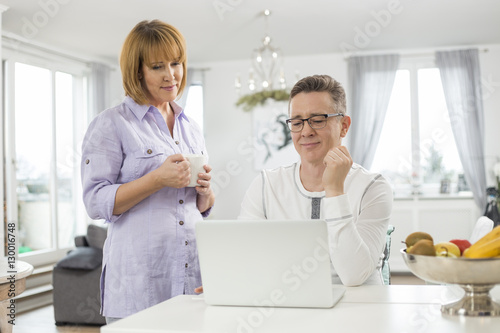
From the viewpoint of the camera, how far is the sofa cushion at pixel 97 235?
15.3 feet

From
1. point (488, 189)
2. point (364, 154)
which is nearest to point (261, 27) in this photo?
point (364, 154)

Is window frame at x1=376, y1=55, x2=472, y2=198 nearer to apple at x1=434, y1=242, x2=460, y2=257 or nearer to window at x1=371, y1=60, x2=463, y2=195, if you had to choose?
window at x1=371, y1=60, x2=463, y2=195

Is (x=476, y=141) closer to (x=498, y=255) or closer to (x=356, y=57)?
(x=356, y=57)

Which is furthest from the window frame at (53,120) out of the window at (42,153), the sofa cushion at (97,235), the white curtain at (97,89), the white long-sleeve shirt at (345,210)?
the white long-sleeve shirt at (345,210)

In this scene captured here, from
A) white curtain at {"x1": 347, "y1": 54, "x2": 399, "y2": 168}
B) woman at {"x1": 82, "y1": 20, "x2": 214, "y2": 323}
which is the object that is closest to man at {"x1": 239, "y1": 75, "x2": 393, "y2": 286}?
woman at {"x1": 82, "y1": 20, "x2": 214, "y2": 323}

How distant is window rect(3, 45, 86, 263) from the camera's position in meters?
5.79

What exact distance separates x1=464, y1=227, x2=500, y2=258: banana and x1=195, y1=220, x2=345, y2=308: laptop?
12.6 inches

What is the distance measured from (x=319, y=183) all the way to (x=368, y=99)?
5406mm

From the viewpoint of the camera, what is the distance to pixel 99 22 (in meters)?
5.44

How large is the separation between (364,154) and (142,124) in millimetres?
5464

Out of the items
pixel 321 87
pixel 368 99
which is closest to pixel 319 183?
pixel 321 87

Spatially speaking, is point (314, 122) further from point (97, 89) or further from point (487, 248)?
point (97, 89)

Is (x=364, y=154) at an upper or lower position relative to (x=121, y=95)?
lower

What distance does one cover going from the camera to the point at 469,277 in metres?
1.21
